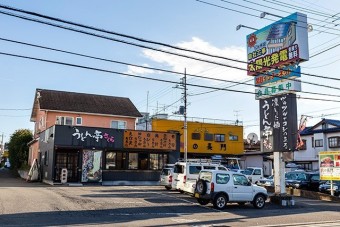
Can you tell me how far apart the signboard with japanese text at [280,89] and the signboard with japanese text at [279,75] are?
0.30 meters

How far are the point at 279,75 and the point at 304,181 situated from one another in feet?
43.0

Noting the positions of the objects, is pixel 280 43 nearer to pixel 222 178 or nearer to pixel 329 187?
pixel 222 178

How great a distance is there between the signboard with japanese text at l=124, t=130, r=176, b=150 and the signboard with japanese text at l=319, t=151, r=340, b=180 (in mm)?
12396

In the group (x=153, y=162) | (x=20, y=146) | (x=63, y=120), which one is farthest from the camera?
(x=20, y=146)

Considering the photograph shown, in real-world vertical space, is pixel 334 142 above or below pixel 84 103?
below

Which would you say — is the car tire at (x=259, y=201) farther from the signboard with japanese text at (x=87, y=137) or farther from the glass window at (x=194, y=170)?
the signboard with japanese text at (x=87, y=137)

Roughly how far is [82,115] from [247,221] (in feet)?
84.7

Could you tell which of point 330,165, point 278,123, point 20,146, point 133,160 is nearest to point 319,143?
point 330,165

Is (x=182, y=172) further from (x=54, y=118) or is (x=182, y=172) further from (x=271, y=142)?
(x=54, y=118)

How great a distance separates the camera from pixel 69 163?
98.1 feet

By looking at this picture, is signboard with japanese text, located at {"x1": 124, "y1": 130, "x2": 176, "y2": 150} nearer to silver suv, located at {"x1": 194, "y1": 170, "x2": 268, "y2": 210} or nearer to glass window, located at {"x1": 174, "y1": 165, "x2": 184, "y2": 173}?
glass window, located at {"x1": 174, "y1": 165, "x2": 184, "y2": 173}

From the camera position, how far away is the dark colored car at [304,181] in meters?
31.0

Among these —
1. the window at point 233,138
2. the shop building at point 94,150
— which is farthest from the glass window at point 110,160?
the window at point 233,138

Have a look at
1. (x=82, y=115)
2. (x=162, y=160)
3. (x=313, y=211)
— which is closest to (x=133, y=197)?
(x=313, y=211)
